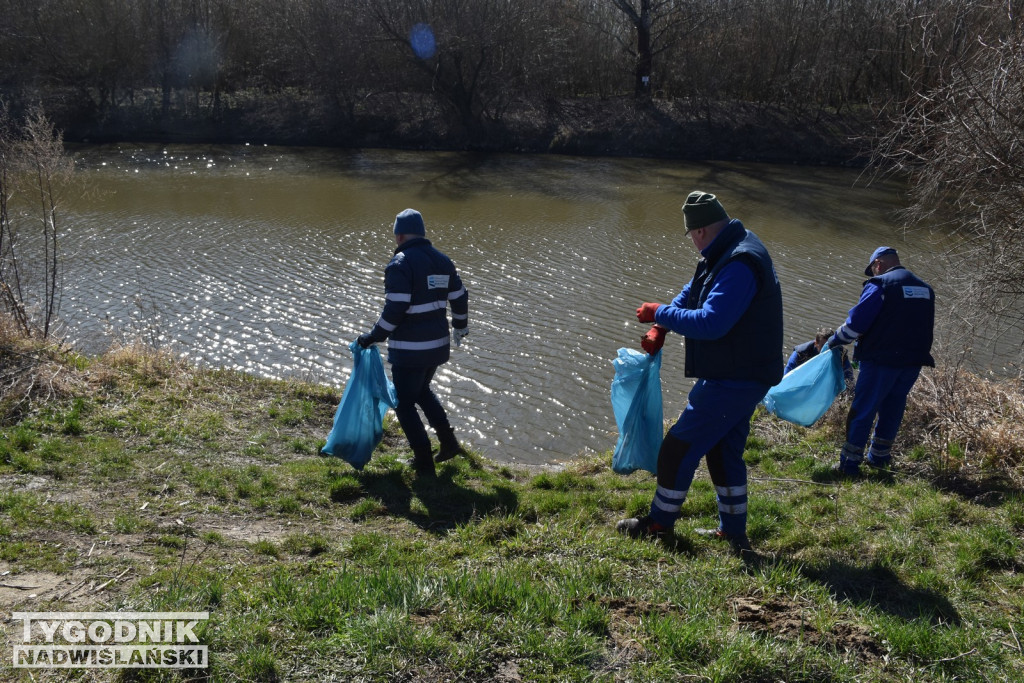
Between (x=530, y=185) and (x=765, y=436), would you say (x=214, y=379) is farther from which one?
(x=530, y=185)

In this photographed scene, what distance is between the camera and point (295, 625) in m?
3.54

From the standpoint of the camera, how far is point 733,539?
4816 mm

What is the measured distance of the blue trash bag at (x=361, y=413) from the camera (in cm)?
637

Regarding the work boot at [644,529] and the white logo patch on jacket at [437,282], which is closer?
the work boot at [644,529]

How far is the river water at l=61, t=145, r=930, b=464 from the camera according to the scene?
36.0ft

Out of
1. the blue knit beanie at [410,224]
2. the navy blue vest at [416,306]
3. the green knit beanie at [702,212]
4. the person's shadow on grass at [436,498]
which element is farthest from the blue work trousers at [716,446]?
the blue knit beanie at [410,224]

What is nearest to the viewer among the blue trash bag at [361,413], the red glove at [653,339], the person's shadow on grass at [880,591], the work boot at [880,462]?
the person's shadow on grass at [880,591]

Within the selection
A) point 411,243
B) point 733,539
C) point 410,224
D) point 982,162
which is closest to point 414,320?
point 411,243

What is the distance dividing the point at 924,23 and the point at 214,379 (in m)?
8.25

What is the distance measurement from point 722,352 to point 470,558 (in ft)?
6.02

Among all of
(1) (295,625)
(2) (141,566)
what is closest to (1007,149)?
(1) (295,625)

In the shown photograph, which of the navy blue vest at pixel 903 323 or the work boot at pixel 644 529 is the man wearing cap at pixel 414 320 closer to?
the work boot at pixel 644 529

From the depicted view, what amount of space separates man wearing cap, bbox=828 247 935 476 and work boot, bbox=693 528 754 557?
2002mm

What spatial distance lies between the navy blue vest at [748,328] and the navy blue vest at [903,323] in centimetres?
214
